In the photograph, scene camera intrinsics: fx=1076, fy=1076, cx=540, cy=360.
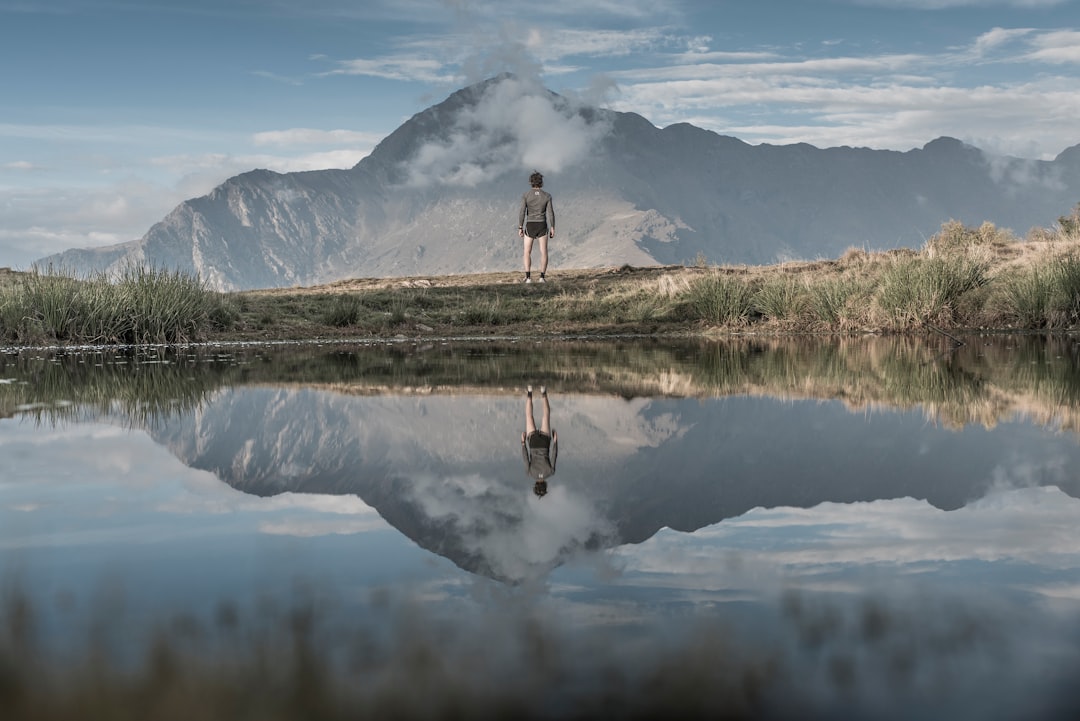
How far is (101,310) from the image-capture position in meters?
17.0

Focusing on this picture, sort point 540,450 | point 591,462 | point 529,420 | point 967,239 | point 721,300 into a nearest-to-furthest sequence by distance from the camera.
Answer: point 591,462 → point 540,450 → point 529,420 → point 721,300 → point 967,239

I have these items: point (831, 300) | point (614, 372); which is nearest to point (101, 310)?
point (614, 372)

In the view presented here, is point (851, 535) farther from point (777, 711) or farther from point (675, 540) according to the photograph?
point (777, 711)

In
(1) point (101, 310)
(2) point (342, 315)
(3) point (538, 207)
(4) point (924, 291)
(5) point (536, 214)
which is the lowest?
(2) point (342, 315)

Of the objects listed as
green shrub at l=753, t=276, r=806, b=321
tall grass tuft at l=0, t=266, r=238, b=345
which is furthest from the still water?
green shrub at l=753, t=276, r=806, b=321

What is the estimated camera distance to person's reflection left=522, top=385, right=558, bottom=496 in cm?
509

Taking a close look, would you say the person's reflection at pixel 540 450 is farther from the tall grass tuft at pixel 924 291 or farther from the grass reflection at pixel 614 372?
the tall grass tuft at pixel 924 291

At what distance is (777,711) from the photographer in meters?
2.25

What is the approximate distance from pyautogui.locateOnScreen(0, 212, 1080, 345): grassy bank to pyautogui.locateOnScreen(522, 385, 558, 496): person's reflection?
11055 millimetres

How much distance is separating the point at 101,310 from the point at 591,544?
1517cm

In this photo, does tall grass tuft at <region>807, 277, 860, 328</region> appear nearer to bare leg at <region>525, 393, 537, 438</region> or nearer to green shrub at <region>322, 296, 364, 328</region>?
green shrub at <region>322, 296, 364, 328</region>

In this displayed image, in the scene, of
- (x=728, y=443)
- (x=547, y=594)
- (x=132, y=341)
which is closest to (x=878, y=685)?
(x=547, y=594)

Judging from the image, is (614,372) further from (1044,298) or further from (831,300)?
(1044,298)

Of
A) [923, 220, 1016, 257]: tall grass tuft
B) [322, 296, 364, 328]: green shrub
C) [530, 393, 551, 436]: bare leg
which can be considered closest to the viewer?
[530, 393, 551, 436]: bare leg
